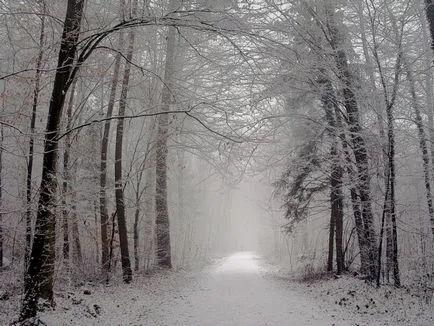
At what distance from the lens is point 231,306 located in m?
10.3

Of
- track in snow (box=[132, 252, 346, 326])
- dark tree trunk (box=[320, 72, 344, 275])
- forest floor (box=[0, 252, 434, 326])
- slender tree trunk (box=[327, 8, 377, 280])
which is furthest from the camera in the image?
dark tree trunk (box=[320, 72, 344, 275])

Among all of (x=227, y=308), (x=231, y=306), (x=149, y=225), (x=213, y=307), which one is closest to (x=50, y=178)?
(x=213, y=307)

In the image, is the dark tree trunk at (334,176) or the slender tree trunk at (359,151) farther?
the dark tree trunk at (334,176)

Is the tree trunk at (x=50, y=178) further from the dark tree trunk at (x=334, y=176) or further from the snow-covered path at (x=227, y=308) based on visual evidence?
the dark tree trunk at (x=334, y=176)

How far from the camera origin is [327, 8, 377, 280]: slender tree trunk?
12.2 meters

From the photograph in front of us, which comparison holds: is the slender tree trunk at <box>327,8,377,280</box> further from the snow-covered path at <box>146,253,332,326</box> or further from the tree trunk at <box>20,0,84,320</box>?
the tree trunk at <box>20,0,84,320</box>

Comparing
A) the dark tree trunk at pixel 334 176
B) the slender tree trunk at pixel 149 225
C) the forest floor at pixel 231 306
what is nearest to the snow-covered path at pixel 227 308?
the forest floor at pixel 231 306

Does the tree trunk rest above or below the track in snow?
above

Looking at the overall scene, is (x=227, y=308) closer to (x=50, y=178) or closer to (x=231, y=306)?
(x=231, y=306)

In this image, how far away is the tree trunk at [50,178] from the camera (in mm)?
7206

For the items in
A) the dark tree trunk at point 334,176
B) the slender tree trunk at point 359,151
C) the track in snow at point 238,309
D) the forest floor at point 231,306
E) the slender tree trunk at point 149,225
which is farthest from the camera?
the slender tree trunk at point 149,225

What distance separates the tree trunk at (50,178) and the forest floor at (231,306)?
0.66 metres

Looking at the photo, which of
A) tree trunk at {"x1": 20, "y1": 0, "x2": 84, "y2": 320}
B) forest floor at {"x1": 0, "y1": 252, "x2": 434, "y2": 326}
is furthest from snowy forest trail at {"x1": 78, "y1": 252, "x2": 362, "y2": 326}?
tree trunk at {"x1": 20, "y1": 0, "x2": 84, "y2": 320}

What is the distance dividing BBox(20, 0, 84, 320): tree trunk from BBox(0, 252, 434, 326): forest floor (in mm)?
662
